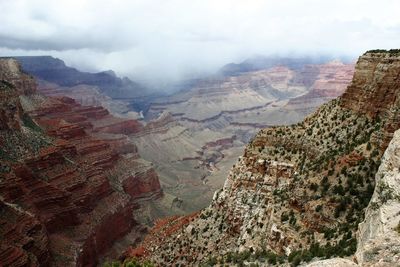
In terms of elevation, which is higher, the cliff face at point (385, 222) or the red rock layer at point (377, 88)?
the red rock layer at point (377, 88)

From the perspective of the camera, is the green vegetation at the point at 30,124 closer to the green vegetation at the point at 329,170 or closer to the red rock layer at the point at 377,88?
the green vegetation at the point at 329,170

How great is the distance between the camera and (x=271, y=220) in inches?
Answer: 1499

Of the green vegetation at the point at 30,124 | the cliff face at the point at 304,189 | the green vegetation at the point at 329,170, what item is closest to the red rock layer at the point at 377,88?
the cliff face at the point at 304,189

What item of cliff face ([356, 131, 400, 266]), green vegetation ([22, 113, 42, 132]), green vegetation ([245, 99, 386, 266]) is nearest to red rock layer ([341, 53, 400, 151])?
green vegetation ([245, 99, 386, 266])

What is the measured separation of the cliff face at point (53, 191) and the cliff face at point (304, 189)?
71.8ft

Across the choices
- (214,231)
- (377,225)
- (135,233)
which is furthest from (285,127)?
(135,233)

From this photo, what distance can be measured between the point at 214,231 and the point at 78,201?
45.8 metres

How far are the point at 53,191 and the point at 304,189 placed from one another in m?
53.9

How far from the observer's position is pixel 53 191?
80.4 metres

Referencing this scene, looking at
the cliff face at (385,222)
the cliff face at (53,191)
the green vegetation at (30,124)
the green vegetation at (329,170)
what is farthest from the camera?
the green vegetation at (30,124)

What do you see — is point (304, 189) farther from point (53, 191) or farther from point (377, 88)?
point (53, 191)

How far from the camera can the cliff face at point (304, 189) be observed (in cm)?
3269

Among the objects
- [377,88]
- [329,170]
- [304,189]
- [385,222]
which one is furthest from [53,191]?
[385,222]

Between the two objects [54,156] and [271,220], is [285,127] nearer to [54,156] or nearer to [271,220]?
[271,220]
